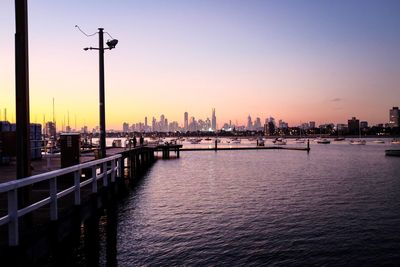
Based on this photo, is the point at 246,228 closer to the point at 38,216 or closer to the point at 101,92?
the point at 101,92

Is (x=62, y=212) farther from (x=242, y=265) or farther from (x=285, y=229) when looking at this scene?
(x=285, y=229)

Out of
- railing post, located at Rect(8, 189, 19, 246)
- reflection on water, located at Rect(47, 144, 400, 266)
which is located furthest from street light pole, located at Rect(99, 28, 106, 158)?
railing post, located at Rect(8, 189, 19, 246)

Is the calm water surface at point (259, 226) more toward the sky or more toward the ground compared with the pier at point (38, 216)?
more toward the ground

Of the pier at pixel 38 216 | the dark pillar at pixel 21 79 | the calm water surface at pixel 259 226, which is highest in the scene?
the dark pillar at pixel 21 79

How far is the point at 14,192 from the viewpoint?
7.32 meters

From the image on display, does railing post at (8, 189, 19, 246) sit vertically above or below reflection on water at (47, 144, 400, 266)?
above

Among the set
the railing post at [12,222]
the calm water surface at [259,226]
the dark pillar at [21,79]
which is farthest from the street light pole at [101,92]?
the railing post at [12,222]

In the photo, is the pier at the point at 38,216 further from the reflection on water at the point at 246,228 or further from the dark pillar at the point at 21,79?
the reflection on water at the point at 246,228

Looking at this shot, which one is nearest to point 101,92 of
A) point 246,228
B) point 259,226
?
point 246,228

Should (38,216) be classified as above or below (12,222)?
below

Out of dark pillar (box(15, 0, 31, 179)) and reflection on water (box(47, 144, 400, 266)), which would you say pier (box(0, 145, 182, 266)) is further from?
reflection on water (box(47, 144, 400, 266))

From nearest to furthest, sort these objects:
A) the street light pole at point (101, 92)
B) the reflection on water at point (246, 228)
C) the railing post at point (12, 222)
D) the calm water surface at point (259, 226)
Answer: the railing post at point (12, 222)
the reflection on water at point (246, 228)
the calm water surface at point (259, 226)
the street light pole at point (101, 92)

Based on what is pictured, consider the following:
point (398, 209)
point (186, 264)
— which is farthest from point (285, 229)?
point (398, 209)

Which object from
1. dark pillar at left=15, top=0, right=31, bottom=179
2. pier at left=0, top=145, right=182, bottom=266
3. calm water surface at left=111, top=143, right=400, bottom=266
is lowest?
calm water surface at left=111, top=143, right=400, bottom=266
